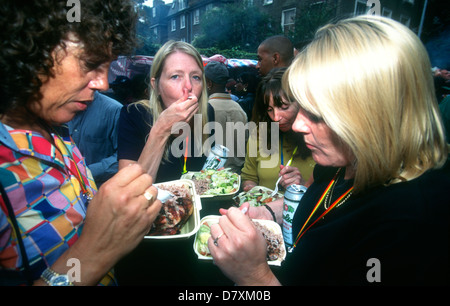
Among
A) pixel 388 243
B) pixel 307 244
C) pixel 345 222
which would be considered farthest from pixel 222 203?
pixel 388 243

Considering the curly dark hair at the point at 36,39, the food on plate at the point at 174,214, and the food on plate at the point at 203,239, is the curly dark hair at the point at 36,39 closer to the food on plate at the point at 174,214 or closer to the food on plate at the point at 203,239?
the food on plate at the point at 174,214

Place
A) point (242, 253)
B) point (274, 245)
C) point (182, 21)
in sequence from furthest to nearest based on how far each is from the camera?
point (182, 21), point (274, 245), point (242, 253)

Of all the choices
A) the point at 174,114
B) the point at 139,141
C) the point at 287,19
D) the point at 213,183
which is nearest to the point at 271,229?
the point at 213,183

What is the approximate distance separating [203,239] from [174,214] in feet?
0.95

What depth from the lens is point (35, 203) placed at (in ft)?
3.18

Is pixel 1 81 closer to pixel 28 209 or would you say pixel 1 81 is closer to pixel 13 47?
pixel 13 47

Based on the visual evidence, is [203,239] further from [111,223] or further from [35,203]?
[35,203]

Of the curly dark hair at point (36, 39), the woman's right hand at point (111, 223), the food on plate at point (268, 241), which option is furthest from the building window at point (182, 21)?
the woman's right hand at point (111, 223)

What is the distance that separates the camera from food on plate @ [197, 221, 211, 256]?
1.57 m

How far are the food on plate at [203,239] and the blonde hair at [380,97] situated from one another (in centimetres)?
109


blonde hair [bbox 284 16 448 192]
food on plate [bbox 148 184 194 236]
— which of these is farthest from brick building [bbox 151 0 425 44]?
food on plate [bbox 148 184 194 236]

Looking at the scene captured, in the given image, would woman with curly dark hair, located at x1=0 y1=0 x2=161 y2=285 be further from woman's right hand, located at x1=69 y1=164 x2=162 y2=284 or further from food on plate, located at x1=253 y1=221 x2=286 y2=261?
food on plate, located at x1=253 y1=221 x2=286 y2=261

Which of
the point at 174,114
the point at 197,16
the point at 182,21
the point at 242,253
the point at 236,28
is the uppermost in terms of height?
the point at 182,21
